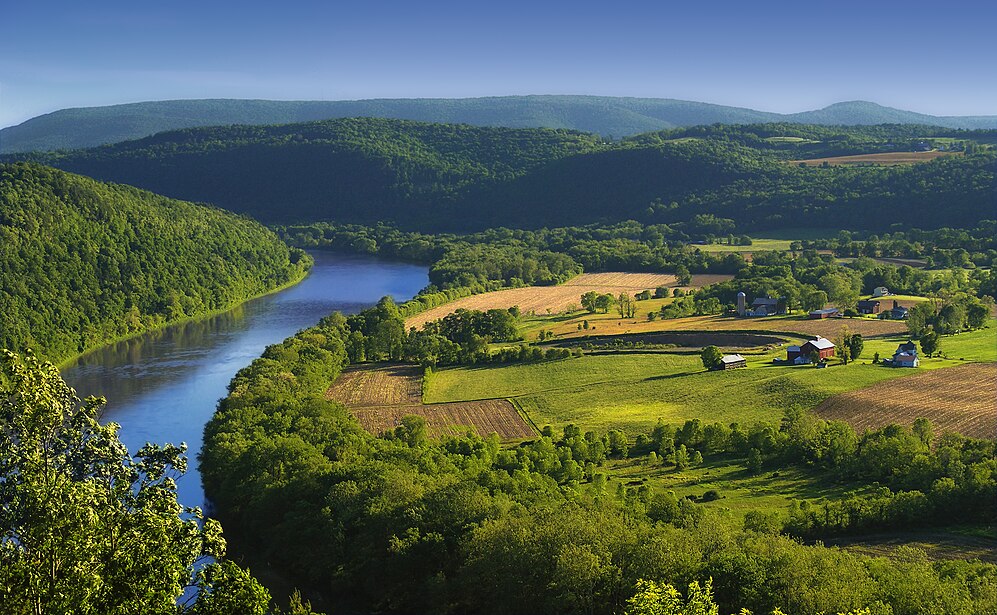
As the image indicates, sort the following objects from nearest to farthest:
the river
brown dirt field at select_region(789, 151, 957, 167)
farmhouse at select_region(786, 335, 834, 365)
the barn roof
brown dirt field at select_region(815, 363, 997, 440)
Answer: brown dirt field at select_region(815, 363, 997, 440) → the river → farmhouse at select_region(786, 335, 834, 365) → the barn roof → brown dirt field at select_region(789, 151, 957, 167)

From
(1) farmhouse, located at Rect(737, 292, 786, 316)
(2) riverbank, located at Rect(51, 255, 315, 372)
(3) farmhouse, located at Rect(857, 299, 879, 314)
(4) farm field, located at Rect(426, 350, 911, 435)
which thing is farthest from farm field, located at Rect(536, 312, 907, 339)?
(2) riverbank, located at Rect(51, 255, 315, 372)

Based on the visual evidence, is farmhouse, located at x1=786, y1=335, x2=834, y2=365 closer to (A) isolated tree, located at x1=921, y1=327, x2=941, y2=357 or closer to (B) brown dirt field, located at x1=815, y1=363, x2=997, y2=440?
(A) isolated tree, located at x1=921, y1=327, x2=941, y2=357

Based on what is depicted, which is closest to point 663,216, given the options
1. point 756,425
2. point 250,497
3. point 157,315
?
point 157,315

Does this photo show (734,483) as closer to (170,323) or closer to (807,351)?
(807,351)

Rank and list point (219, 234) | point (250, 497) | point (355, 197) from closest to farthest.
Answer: point (250, 497), point (219, 234), point (355, 197)

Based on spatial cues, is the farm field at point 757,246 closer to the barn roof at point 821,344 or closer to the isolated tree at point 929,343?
the isolated tree at point 929,343

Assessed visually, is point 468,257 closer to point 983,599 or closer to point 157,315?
point 157,315
